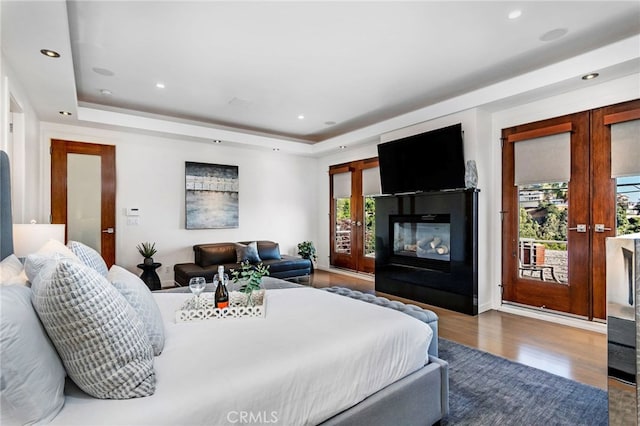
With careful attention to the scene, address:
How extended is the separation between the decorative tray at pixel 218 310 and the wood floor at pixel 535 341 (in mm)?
2275

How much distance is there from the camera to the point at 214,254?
5.32 metres

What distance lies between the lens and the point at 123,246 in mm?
5109

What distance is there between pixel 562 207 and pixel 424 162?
1715mm

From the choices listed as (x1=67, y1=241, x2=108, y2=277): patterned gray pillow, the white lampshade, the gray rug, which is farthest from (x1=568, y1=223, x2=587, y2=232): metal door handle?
the white lampshade

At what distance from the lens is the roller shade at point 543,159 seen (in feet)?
12.2

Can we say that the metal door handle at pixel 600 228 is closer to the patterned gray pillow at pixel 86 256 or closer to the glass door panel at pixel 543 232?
the glass door panel at pixel 543 232

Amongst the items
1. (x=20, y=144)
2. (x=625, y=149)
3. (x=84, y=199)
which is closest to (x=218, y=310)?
(x=20, y=144)

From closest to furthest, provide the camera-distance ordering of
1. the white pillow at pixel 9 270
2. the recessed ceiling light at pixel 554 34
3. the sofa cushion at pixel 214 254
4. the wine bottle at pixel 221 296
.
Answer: the white pillow at pixel 9 270 < the wine bottle at pixel 221 296 < the recessed ceiling light at pixel 554 34 < the sofa cushion at pixel 214 254

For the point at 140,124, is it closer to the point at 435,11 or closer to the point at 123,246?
the point at 123,246

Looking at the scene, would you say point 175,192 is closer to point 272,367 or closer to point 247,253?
point 247,253

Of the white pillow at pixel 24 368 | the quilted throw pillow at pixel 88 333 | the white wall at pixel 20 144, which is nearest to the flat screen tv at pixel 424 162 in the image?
the quilted throw pillow at pixel 88 333

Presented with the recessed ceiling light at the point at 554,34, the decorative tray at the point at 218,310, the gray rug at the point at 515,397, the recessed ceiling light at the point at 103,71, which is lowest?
the gray rug at the point at 515,397

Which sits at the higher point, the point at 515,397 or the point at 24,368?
the point at 24,368

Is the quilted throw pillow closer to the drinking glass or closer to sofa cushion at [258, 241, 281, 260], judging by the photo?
the drinking glass
